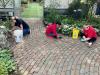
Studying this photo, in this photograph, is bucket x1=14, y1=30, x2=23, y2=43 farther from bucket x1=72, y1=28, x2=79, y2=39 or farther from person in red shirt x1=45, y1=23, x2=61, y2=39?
bucket x1=72, y1=28, x2=79, y2=39

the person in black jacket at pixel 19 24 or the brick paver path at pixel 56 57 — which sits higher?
the person in black jacket at pixel 19 24

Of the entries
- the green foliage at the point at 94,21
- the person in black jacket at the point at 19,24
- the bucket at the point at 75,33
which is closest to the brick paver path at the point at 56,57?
the bucket at the point at 75,33

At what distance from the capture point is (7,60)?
7.99 m

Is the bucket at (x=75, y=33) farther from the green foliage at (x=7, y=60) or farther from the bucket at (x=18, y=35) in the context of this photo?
the green foliage at (x=7, y=60)

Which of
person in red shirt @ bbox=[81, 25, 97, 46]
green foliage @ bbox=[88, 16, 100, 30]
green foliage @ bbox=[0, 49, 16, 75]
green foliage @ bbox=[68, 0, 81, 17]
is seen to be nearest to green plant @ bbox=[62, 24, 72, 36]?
person in red shirt @ bbox=[81, 25, 97, 46]

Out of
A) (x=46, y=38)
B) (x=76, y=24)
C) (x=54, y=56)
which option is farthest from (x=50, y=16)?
(x=54, y=56)

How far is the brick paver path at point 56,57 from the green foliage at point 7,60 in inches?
11.9

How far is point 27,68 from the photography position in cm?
789

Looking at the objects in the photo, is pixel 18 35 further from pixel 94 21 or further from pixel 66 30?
pixel 94 21

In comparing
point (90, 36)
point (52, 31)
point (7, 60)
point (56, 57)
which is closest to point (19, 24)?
point (52, 31)

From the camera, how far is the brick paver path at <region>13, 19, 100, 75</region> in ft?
25.6

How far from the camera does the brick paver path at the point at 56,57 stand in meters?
7.81

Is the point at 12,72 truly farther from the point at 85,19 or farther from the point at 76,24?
the point at 85,19

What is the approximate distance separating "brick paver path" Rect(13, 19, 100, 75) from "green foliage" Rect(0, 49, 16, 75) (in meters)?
0.30
